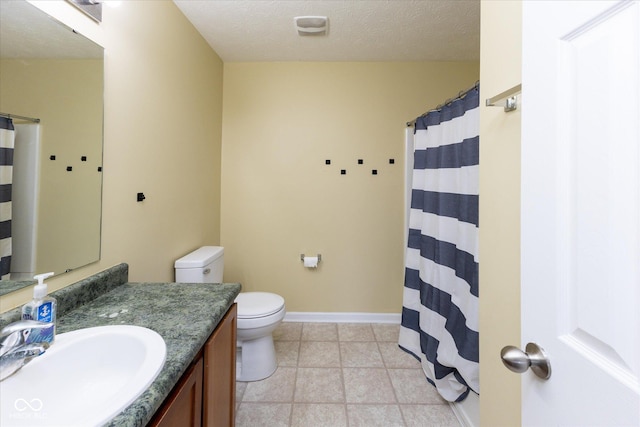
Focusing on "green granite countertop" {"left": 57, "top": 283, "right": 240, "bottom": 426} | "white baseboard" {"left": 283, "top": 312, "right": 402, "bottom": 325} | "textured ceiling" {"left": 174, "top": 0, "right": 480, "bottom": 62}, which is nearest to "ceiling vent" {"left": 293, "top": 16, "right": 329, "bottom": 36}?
"textured ceiling" {"left": 174, "top": 0, "right": 480, "bottom": 62}

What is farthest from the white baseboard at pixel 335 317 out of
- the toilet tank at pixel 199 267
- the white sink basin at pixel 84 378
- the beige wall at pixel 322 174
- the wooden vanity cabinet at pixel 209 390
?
the white sink basin at pixel 84 378

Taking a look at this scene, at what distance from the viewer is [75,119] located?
1.06 meters

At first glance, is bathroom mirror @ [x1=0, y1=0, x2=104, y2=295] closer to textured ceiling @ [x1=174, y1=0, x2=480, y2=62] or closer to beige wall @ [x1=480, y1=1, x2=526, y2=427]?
textured ceiling @ [x1=174, y1=0, x2=480, y2=62]

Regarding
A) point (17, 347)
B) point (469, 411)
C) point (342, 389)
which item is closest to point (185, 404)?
point (17, 347)

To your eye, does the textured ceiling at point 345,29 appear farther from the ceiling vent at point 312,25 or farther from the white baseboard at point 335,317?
the white baseboard at point 335,317

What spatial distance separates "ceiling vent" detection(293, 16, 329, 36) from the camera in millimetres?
1934

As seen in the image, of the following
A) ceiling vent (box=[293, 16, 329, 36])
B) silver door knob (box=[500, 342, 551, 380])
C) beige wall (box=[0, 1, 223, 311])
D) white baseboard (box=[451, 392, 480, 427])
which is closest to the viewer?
silver door knob (box=[500, 342, 551, 380])

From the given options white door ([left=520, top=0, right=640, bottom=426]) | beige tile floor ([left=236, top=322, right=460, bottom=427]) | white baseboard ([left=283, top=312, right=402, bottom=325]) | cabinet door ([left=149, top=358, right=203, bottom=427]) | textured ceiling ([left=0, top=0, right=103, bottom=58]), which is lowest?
beige tile floor ([left=236, top=322, right=460, bottom=427])

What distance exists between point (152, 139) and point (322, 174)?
56.1 inches

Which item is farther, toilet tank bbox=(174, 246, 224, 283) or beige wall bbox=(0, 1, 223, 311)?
toilet tank bbox=(174, 246, 224, 283)

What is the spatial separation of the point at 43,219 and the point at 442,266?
6.32ft

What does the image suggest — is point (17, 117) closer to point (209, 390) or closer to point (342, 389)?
point (209, 390)

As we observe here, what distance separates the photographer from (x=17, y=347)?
0.68 m

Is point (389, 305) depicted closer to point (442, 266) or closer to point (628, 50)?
point (442, 266)
